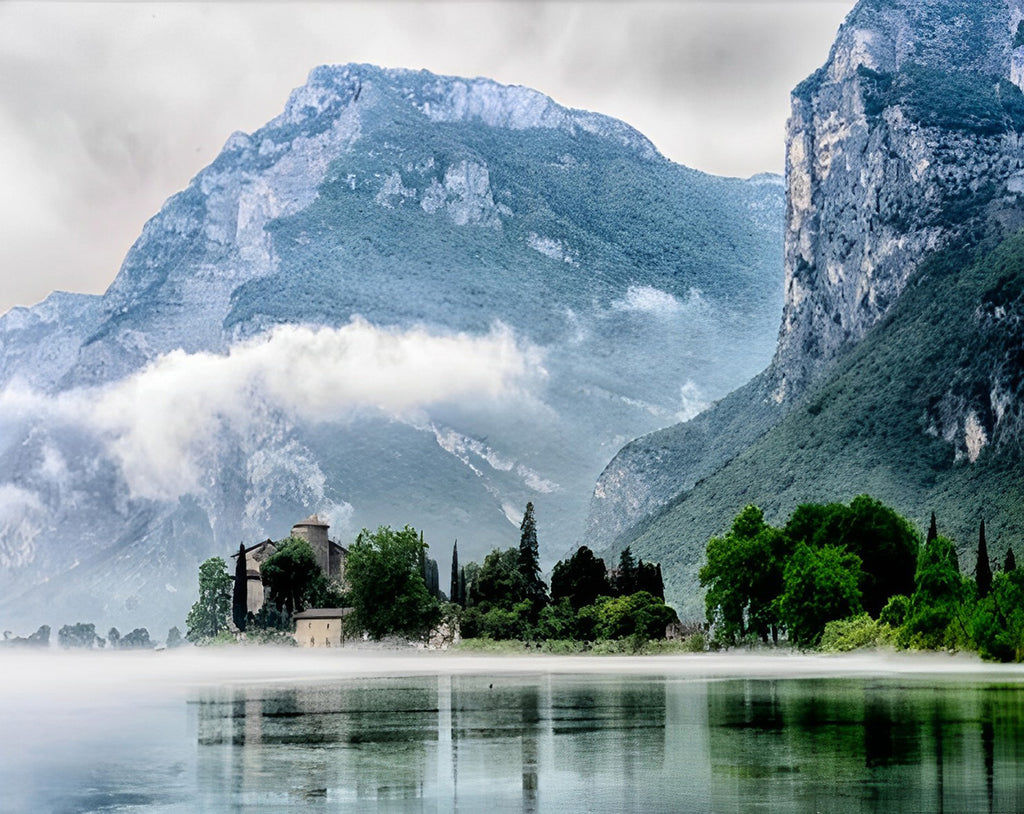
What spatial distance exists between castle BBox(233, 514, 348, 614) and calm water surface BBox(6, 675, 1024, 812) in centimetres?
10249

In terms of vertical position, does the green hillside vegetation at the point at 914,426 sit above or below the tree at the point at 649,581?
above

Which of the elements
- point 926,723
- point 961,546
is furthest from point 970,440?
point 926,723

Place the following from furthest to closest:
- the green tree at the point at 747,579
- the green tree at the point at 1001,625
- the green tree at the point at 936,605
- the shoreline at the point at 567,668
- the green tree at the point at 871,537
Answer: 1. the green tree at the point at 871,537
2. the green tree at the point at 747,579
3. the green tree at the point at 936,605
4. the green tree at the point at 1001,625
5. the shoreline at the point at 567,668

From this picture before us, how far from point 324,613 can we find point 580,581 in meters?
33.2

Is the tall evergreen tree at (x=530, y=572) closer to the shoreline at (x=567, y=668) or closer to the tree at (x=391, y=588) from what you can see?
the shoreline at (x=567, y=668)

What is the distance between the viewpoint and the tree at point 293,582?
15512 cm

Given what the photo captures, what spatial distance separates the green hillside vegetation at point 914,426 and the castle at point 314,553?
38801mm

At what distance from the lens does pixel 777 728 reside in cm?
4297

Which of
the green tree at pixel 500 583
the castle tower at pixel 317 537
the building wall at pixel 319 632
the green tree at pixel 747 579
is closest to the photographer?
the green tree at pixel 747 579

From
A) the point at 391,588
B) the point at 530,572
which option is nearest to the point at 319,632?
the point at 391,588

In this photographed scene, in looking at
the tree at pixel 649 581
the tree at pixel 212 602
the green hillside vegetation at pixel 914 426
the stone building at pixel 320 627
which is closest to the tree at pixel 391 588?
the stone building at pixel 320 627

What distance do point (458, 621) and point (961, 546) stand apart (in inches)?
1918

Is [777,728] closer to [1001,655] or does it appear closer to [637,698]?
[637,698]

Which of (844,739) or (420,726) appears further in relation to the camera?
(420,726)
